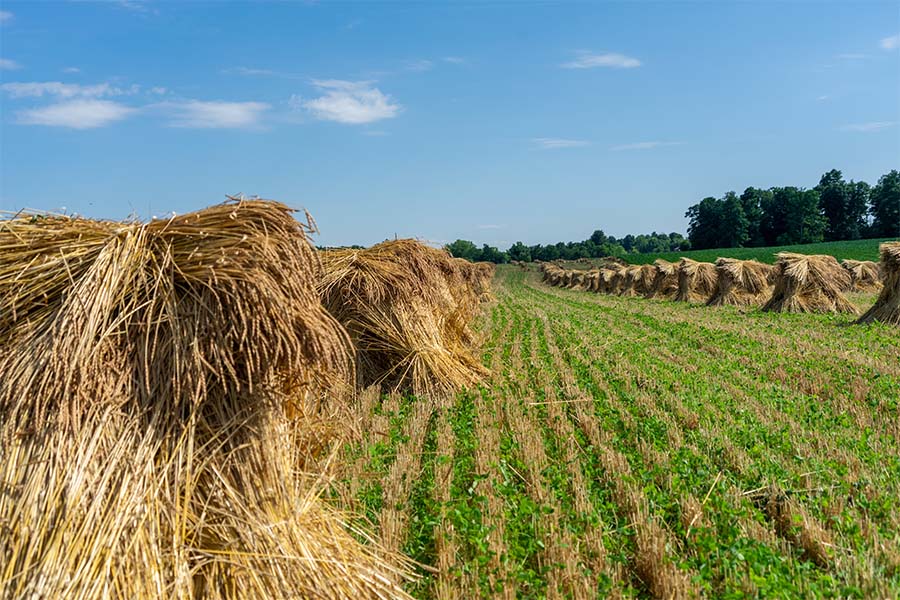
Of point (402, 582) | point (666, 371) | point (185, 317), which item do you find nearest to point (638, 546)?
point (402, 582)

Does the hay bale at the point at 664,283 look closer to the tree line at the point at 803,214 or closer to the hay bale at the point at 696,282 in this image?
the hay bale at the point at 696,282

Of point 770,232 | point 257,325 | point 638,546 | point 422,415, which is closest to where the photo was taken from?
point 257,325

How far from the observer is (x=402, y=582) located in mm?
4355

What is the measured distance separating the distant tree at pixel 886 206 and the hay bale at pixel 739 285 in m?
70.6

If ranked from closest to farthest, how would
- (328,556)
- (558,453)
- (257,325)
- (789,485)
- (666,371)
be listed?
(257,325)
(328,556)
(789,485)
(558,453)
(666,371)

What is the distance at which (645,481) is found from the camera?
5.91 meters

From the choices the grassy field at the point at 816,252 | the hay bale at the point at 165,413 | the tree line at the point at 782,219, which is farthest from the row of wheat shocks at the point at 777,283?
the tree line at the point at 782,219

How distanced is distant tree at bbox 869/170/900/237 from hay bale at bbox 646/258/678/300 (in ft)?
216

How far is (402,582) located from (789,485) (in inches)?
142

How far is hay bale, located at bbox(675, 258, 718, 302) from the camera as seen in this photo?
99.0 feet

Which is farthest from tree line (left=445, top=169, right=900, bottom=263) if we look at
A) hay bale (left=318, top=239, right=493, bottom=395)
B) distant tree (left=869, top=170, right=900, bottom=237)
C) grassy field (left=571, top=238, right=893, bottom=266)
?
hay bale (left=318, top=239, right=493, bottom=395)

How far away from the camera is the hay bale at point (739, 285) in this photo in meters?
26.6

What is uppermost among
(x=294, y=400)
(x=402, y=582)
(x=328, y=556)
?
(x=294, y=400)

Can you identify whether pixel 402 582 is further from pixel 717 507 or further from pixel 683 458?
pixel 683 458
